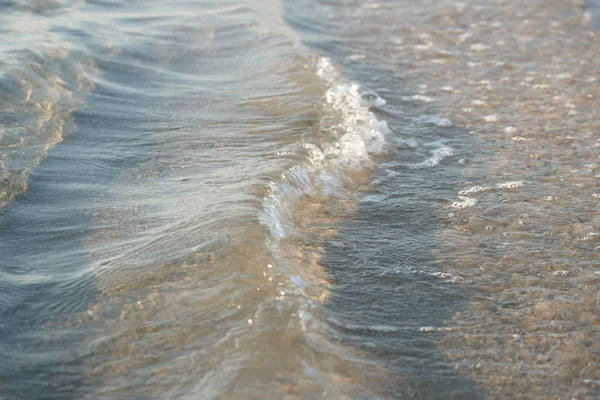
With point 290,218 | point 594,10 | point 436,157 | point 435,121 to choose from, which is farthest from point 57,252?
point 594,10

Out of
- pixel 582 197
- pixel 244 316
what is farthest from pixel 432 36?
pixel 244 316

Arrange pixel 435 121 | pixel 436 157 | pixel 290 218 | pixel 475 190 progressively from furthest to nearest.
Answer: pixel 435 121 < pixel 436 157 < pixel 475 190 < pixel 290 218

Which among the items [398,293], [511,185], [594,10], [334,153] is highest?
[594,10]

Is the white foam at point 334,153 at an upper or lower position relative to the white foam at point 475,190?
upper

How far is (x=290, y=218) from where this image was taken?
4.19 m

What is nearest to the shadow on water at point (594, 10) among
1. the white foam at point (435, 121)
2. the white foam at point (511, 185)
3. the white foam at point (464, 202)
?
the white foam at point (435, 121)

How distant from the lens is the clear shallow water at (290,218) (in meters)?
2.90

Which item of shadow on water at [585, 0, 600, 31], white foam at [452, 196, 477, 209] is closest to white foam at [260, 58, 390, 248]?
white foam at [452, 196, 477, 209]

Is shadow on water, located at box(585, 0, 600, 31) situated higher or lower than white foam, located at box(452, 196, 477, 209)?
higher

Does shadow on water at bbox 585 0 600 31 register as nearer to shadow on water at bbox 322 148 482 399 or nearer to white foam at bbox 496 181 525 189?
white foam at bbox 496 181 525 189

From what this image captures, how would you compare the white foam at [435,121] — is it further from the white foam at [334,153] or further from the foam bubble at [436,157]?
the foam bubble at [436,157]

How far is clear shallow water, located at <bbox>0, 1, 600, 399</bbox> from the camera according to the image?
2.90m

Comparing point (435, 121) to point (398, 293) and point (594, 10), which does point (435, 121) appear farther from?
point (594, 10)

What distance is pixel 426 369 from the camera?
116 inches
